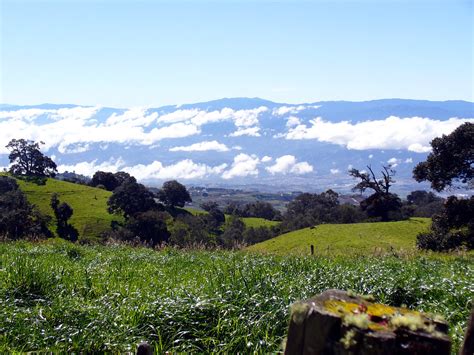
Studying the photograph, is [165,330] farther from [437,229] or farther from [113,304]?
[437,229]

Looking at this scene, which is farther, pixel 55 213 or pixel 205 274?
pixel 55 213

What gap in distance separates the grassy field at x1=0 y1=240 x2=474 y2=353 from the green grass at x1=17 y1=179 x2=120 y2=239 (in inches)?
2838

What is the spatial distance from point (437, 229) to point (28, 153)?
9456cm

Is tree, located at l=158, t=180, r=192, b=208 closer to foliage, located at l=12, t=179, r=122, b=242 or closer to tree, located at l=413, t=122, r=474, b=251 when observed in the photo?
foliage, located at l=12, t=179, r=122, b=242

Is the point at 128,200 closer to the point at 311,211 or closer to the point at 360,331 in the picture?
the point at 311,211

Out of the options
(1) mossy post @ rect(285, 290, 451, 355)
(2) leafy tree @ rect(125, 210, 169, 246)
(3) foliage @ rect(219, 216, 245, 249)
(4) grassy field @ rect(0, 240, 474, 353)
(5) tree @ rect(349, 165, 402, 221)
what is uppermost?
(1) mossy post @ rect(285, 290, 451, 355)

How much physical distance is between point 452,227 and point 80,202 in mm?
72215

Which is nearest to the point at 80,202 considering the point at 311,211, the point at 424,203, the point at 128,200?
the point at 128,200

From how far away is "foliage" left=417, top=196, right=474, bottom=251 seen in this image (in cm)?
3738

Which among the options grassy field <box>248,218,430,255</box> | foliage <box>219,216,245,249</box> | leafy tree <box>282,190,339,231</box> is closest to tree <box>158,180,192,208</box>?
foliage <box>219,216,245,249</box>

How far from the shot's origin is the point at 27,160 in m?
113

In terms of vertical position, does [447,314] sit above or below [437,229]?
above

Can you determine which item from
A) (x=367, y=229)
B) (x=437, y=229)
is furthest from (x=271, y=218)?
(x=437, y=229)

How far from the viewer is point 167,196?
110 m
